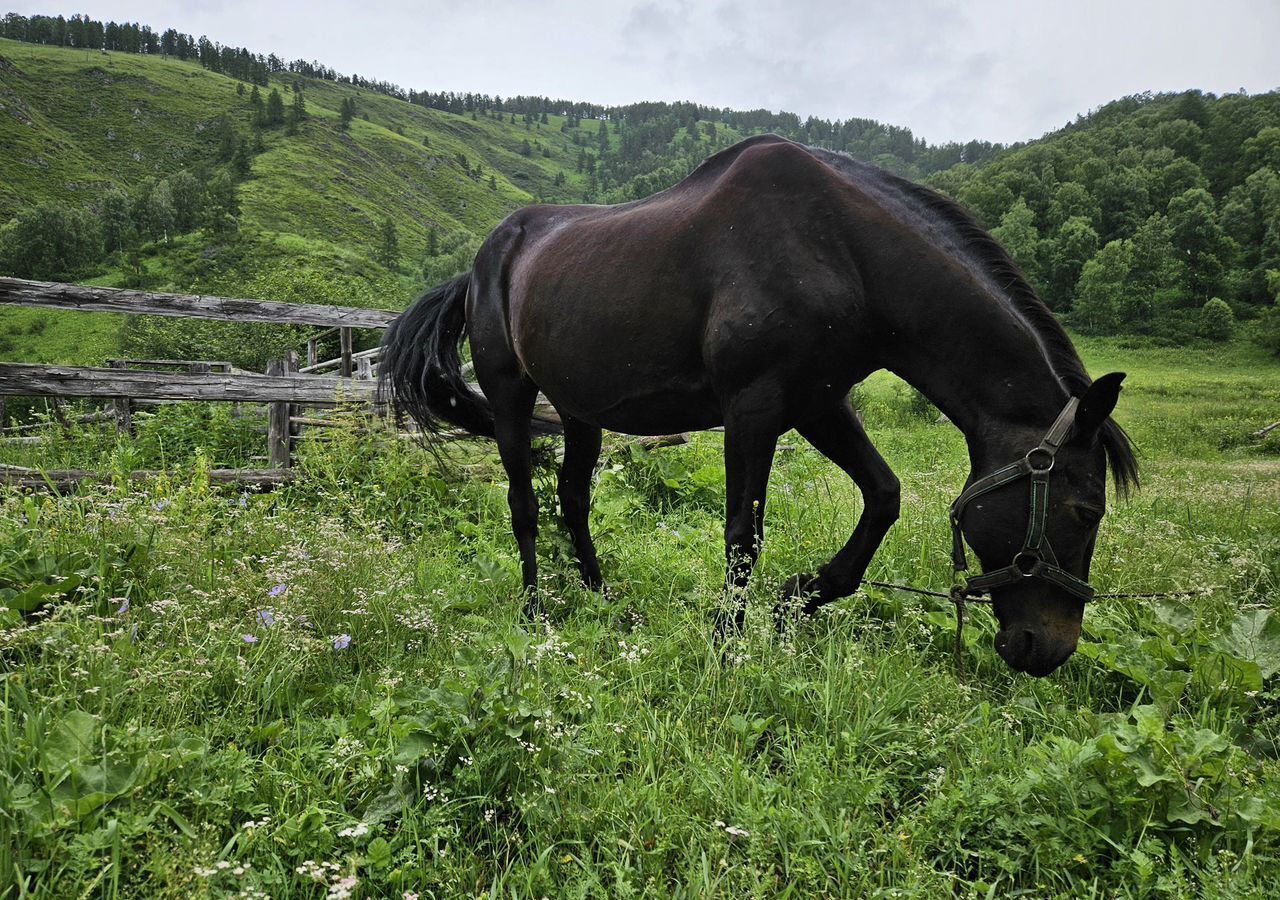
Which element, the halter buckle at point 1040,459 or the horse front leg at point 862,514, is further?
the horse front leg at point 862,514

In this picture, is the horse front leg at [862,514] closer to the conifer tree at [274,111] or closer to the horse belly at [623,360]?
the horse belly at [623,360]

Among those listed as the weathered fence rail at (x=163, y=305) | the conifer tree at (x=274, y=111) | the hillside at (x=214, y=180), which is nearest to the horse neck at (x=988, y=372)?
the weathered fence rail at (x=163, y=305)

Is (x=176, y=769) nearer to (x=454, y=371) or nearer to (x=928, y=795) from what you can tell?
(x=928, y=795)

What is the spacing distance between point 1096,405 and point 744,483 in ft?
4.15

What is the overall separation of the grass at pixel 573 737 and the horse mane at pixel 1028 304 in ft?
2.79

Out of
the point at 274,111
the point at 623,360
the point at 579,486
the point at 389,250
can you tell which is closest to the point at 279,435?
the point at 579,486

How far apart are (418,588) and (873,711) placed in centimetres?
235

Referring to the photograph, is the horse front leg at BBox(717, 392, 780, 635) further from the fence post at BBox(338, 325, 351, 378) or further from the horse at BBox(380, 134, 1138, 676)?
the fence post at BBox(338, 325, 351, 378)

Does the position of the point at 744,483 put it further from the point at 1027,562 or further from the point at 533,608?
the point at 533,608

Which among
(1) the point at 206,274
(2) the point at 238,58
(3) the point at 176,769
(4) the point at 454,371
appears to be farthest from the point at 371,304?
(2) the point at 238,58

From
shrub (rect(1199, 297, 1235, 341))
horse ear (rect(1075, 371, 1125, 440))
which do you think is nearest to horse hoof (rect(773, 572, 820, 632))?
horse ear (rect(1075, 371, 1125, 440))

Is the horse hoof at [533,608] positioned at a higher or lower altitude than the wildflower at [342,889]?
lower

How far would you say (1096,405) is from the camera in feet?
6.99

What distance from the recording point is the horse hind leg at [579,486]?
163 inches
